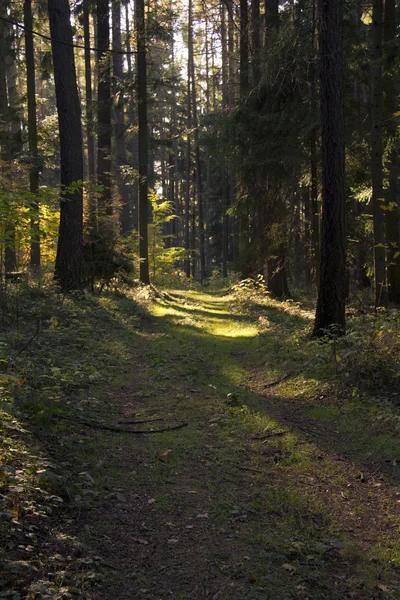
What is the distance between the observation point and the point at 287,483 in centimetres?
416

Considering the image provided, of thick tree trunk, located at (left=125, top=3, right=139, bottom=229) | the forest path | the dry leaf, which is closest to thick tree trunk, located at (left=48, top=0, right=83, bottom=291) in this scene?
thick tree trunk, located at (left=125, top=3, right=139, bottom=229)

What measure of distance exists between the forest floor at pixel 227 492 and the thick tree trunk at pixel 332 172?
1.21 meters

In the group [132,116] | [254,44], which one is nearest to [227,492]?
[254,44]

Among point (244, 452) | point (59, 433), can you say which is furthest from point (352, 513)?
point (59, 433)

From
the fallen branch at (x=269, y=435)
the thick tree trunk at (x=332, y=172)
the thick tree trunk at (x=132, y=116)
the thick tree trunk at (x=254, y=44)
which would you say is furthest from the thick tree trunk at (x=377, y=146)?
the thick tree trunk at (x=132, y=116)

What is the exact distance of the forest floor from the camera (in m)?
2.81

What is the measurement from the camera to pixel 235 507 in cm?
372

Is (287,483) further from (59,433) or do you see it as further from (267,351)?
(267,351)

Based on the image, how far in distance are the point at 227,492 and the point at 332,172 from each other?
5.76 meters

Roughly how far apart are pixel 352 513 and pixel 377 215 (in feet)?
24.9

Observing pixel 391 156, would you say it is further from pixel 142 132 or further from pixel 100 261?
pixel 100 261

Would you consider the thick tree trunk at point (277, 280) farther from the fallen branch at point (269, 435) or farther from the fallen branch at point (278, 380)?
the fallen branch at point (269, 435)

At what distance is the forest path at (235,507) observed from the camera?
2.86 m

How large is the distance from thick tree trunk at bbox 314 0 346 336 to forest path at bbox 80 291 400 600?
93.2 inches
